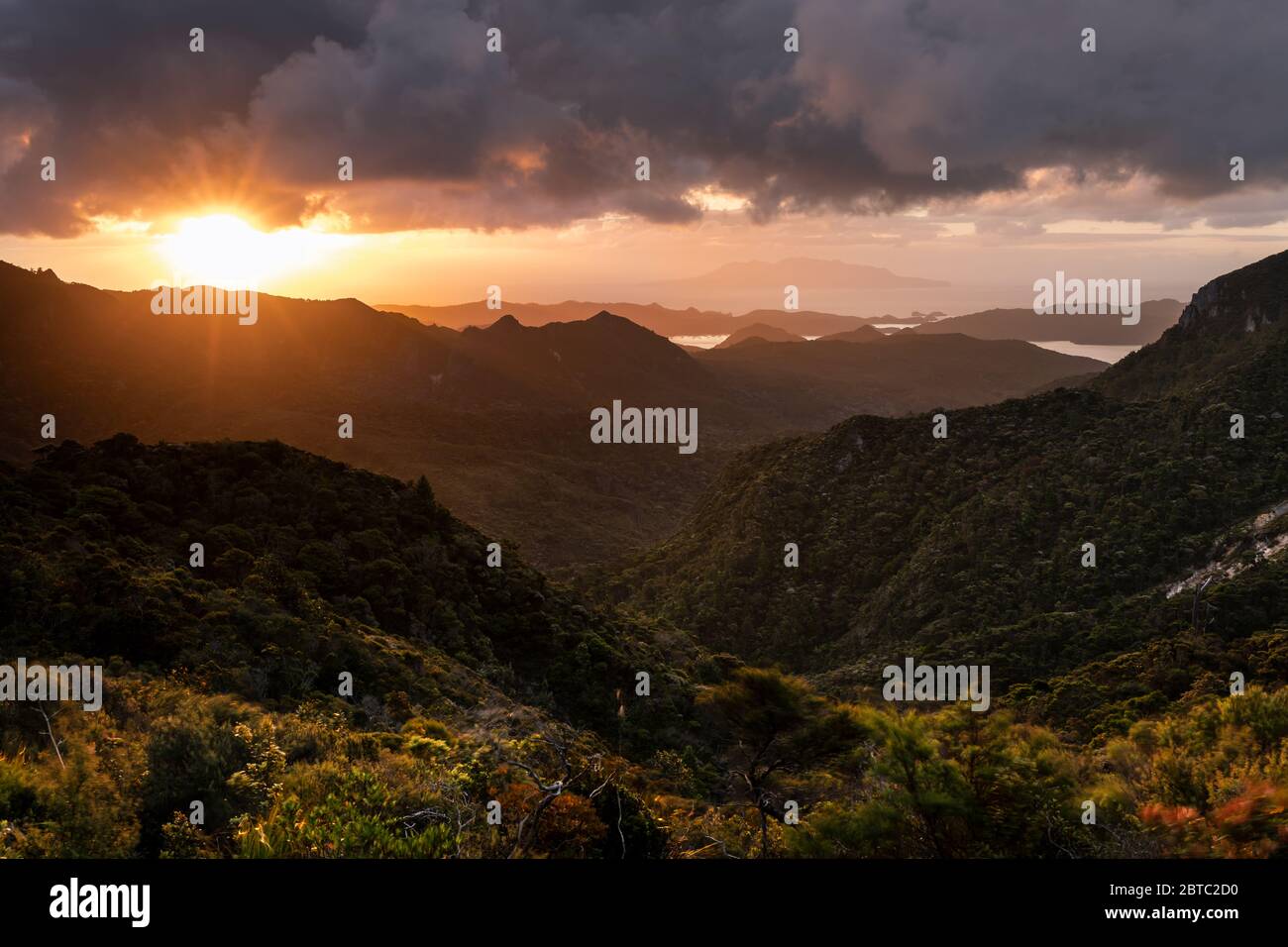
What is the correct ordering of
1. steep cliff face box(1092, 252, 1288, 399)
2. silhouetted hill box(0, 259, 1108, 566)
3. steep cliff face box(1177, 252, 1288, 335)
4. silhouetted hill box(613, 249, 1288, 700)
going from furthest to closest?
silhouetted hill box(0, 259, 1108, 566)
steep cliff face box(1177, 252, 1288, 335)
steep cliff face box(1092, 252, 1288, 399)
silhouetted hill box(613, 249, 1288, 700)

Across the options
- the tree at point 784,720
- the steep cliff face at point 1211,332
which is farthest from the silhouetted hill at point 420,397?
the steep cliff face at point 1211,332

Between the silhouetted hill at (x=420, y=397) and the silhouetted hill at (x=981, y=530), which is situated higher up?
the silhouetted hill at (x=420, y=397)

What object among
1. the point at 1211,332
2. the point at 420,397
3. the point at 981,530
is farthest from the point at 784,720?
the point at 420,397

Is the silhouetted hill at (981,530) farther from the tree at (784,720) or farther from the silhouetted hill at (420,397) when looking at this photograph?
the silhouetted hill at (420,397)

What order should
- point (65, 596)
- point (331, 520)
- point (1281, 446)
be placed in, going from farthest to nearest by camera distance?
point (1281, 446), point (331, 520), point (65, 596)

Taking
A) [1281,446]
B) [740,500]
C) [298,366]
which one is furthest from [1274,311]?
[298,366]

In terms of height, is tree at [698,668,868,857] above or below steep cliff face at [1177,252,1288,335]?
below

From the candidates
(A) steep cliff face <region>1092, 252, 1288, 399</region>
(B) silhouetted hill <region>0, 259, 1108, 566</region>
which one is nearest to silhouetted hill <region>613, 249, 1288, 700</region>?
(B) silhouetted hill <region>0, 259, 1108, 566</region>

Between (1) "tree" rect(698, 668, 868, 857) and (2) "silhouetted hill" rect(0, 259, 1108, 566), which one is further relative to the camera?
(2) "silhouetted hill" rect(0, 259, 1108, 566)

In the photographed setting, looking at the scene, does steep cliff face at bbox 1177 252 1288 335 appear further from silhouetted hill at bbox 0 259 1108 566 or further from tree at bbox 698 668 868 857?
tree at bbox 698 668 868 857

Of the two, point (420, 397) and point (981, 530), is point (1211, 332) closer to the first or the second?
point (981, 530)
